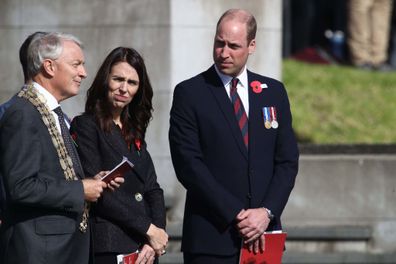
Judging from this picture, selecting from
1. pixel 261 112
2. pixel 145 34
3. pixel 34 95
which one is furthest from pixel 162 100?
pixel 34 95

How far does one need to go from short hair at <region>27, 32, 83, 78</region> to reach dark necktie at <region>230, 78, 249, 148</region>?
1134 mm

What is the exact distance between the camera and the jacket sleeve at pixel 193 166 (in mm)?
7023

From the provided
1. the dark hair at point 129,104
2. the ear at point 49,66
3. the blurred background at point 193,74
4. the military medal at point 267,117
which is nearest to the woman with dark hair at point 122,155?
the dark hair at point 129,104

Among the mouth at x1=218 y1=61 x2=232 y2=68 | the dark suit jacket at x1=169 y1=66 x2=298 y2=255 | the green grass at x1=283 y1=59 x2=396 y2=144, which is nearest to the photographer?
the dark suit jacket at x1=169 y1=66 x2=298 y2=255

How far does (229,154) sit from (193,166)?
0.23m

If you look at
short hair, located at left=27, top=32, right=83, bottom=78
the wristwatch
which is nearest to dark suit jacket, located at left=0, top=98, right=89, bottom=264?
short hair, located at left=27, top=32, right=83, bottom=78

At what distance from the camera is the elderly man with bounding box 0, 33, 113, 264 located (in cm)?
642

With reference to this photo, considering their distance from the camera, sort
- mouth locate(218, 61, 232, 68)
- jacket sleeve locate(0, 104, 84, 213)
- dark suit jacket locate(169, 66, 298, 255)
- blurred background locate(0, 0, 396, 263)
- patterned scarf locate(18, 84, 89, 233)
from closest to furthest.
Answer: jacket sleeve locate(0, 104, 84, 213)
patterned scarf locate(18, 84, 89, 233)
dark suit jacket locate(169, 66, 298, 255)
mouth locate(218, 61, 232, 68)
blurred background locate(0, 0, 396, 263)

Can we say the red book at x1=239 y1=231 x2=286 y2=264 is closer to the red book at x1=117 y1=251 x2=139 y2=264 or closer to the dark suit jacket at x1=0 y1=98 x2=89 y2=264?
the red book at x1=117 y1=251 x2=139 y2=264

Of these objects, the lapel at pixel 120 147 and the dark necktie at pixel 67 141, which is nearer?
the dark necktie at pixel 67 141

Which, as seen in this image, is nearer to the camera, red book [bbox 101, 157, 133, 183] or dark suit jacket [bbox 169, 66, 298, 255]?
red book [bbox 101, 157, 133, 183]

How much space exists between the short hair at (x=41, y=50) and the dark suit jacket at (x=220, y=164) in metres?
0.91

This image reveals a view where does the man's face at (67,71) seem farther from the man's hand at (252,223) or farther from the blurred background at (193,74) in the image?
the blurred background at (193,74)

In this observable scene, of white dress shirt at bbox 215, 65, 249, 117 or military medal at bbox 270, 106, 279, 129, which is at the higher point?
white dress shirt at bbox 215, 65, 249, 117
